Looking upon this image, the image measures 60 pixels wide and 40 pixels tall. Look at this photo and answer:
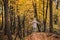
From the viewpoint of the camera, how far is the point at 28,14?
27844mm

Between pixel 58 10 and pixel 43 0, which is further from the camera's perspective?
pixel 58 10

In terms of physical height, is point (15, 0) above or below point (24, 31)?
above

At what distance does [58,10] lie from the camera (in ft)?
94.2

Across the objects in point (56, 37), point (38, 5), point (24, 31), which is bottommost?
point (24, 31)

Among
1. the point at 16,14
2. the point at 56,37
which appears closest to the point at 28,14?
the point at 16,14

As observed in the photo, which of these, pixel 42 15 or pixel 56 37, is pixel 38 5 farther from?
pixel 56 37

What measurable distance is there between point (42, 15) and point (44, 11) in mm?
799

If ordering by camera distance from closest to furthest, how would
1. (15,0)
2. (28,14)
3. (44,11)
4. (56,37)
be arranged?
(56,37), (15,0), (44,11), (28,14)

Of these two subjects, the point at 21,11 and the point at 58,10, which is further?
the point at 58,10

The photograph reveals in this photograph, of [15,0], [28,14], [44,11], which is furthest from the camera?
[28,14]

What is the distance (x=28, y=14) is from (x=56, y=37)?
50.8 ft

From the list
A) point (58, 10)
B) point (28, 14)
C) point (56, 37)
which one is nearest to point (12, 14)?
point (28, 14)

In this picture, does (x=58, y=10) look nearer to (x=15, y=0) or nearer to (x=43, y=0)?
(x=43, y=0)

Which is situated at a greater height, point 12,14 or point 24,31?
point 12,14
